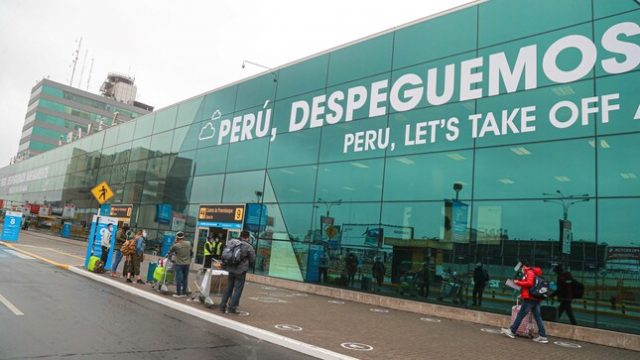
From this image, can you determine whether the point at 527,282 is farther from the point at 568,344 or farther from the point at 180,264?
the point at 180,264

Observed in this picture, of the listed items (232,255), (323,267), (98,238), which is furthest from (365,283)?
(98,238)

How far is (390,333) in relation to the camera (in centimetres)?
923

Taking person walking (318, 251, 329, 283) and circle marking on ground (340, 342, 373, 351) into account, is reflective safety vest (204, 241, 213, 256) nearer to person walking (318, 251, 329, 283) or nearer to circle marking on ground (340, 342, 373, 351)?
person walking (318, 251, 329, 283)

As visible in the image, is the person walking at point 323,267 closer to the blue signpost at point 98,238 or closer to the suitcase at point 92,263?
the blue signpost at point 98,238

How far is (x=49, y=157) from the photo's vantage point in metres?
50.7

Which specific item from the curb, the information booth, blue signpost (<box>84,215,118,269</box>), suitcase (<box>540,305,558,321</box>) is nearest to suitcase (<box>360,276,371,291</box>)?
suitcase (<box>540,305,558,321</box>)

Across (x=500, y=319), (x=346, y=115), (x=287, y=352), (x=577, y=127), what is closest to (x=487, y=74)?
(x=577, y=127)

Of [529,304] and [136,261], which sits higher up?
[529,304]

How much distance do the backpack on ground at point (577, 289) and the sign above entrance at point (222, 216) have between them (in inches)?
561

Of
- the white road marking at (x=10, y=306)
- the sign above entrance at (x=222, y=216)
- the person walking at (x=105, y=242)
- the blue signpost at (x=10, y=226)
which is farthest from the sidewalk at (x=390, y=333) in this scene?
the blue signpost at (x=10, y=226)

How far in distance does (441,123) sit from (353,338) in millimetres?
8719

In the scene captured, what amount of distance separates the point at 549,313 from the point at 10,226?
93.7 ft

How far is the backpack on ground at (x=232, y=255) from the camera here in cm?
977

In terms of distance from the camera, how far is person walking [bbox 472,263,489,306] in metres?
12.6
